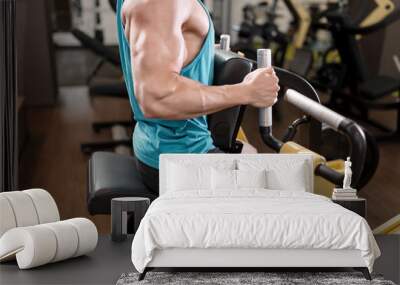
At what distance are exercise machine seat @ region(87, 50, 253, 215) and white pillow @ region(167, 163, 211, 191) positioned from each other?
4.9 inches

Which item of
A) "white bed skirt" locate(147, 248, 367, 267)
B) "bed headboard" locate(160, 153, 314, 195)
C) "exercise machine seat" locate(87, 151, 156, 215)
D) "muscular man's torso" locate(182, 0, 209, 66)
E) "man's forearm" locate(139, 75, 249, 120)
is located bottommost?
"white bed skirt" locate(147, 248, 367, 267)

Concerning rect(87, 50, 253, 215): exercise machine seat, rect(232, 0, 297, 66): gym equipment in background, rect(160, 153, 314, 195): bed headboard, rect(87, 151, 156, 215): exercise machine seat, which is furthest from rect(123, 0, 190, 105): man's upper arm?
rect(232, 0, 297, 66): gym equipment in background

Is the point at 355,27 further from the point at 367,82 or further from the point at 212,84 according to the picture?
the point at 212,84

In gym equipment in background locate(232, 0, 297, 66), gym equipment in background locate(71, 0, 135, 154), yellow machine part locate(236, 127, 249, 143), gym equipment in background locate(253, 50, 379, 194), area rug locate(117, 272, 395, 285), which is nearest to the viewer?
area rug locate(117, 272, 395, 285)

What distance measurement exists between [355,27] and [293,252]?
3567 mm

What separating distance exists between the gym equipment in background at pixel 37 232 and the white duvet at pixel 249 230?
0.41 metres

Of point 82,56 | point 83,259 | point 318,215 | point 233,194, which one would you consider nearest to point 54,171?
point 82,56

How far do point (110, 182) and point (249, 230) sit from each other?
709 mm

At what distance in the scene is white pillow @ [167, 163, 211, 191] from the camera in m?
3.44

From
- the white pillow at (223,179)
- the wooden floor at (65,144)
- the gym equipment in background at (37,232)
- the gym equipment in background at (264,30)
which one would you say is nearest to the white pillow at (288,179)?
the white pillow at (223,179)

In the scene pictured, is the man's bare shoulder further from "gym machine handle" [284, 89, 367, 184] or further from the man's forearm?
"gym machine handle" [284, 89, 367, 184]

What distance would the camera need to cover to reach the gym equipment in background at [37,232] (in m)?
3.24

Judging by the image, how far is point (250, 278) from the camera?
3168mm

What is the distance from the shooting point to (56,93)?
21.7ft
